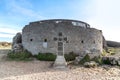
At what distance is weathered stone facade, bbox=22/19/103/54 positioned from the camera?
872 inches

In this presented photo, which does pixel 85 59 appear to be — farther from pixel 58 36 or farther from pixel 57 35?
pixel 57 35

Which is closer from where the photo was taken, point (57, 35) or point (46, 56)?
point (46, 56)

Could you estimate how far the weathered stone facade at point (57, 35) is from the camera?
22156mm

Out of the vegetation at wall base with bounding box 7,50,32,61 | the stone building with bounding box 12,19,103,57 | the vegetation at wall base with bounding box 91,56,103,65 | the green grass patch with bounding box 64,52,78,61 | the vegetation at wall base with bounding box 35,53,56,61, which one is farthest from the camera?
the stone building with bounding box 12,19,103,57

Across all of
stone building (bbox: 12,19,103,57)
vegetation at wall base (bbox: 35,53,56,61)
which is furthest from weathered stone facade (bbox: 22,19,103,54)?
vegetation at wall base (bbox: 35,53,56,61)

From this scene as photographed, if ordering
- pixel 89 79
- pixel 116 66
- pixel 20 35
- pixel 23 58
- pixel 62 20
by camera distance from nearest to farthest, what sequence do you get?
pixel 89 79
pixel 116 66
pixel 23 58
pixel 62 20
pixel 20 35

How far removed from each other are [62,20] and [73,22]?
1507mm

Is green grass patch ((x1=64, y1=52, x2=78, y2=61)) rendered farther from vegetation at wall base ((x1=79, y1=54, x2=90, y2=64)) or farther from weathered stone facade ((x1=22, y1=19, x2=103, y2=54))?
vegetation at wall base ((x1=79, y1=54, x2=90, y2=64))

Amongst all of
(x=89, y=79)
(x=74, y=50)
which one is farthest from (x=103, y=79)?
(x=74, y=50)

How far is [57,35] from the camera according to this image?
2212cm

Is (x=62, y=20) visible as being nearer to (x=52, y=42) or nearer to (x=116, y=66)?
(x=52, y=42)

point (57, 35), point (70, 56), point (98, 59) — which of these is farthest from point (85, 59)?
point (57, 35)

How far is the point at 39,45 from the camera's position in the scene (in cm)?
2258

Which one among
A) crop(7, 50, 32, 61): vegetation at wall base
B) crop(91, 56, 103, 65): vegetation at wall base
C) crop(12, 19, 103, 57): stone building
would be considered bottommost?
crop(91, 56, 103, 65): vegetation at wall base
